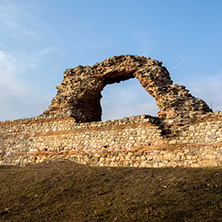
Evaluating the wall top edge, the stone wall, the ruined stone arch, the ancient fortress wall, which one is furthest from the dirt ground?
the ruined stone arch

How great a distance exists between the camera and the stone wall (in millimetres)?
8066

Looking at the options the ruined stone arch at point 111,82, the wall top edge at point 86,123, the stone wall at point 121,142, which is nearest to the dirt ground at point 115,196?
the stone wall at point 121,142

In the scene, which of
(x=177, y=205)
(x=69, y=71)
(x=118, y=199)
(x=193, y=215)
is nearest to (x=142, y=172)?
(x=118, y=199)

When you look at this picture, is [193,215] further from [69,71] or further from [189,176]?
[69,71]

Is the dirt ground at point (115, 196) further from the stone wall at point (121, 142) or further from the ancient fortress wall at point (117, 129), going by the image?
the ancient fortress wall at point (117, 129)

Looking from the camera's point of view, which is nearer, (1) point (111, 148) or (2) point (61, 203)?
(2) point (61, 203)

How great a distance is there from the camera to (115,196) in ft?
17.7

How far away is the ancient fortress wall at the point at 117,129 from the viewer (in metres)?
8.30

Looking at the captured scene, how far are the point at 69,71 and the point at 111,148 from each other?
6.53m

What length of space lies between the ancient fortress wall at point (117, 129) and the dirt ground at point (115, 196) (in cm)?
154

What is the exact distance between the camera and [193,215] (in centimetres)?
389

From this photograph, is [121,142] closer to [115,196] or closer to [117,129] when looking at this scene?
[117,129]

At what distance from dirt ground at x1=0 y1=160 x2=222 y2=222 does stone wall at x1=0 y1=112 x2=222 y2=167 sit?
1423 mm

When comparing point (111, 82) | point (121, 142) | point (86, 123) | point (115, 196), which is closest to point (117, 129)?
point (121, 142)
